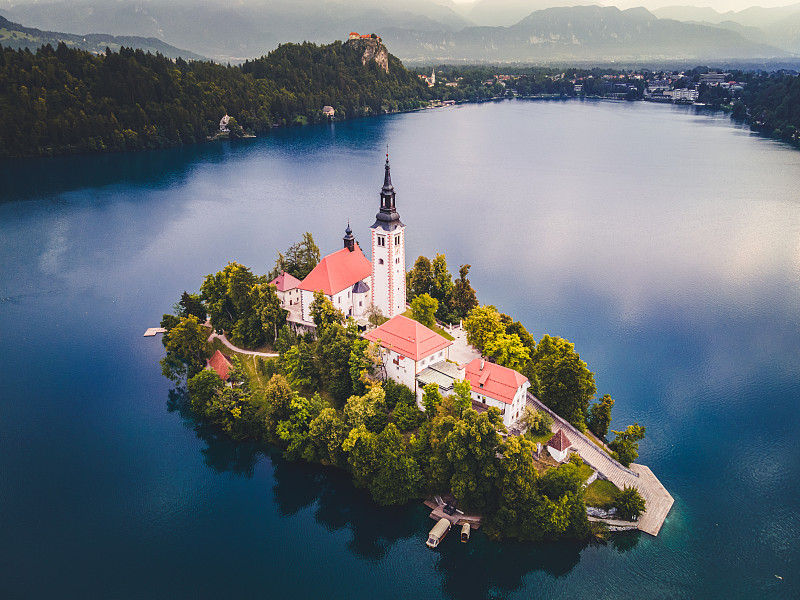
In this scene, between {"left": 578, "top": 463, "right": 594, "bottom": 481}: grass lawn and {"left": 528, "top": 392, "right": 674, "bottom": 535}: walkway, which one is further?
{"left": 578, "top": 463, "right": 594, "bottom": 481}: grass lawn

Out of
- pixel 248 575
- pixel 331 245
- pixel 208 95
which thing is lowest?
pixel 248 575

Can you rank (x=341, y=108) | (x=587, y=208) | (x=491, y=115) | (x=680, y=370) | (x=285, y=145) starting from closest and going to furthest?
(x=680, y=370) → (x=587, y=208) → (x=285, y=145) → (x=341, y=108) → (x=491, y=115)

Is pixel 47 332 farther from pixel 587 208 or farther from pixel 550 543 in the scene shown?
pixel 587 208

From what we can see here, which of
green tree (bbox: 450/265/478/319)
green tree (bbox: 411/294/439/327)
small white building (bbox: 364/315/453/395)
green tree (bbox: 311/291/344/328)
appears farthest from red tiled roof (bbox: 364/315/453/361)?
green tree (bbox: 450/265/478/319)

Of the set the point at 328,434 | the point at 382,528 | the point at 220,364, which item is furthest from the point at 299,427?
the point at 220,364

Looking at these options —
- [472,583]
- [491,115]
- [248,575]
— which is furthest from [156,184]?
[491,115]

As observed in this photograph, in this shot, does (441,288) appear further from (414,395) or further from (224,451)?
(224,451)

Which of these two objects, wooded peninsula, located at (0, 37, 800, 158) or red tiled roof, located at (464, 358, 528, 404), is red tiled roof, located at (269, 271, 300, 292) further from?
wooded peninsula, located at (0, 37, 800, 158)
